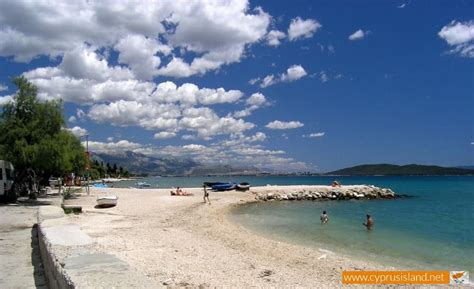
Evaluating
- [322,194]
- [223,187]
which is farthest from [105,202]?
[322,194]

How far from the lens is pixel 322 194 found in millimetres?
58531

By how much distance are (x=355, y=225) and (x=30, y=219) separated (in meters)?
20.8

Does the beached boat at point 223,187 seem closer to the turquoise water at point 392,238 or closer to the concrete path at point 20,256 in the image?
the turquoise water at point 392,238

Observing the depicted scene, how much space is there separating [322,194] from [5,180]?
42625mm

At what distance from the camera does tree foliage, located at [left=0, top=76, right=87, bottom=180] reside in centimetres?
2633

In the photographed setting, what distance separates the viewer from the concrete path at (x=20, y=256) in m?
8.48

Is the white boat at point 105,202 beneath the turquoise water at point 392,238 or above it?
above

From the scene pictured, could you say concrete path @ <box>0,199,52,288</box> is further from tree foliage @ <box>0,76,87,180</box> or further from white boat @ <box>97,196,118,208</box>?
white boat @ <box>97,196,118,208</box>

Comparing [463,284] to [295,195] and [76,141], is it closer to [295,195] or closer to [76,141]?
[76,141]

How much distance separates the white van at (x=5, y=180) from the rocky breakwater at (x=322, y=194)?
98.8 ft

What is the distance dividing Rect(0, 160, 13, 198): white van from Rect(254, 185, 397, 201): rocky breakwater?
30.1m

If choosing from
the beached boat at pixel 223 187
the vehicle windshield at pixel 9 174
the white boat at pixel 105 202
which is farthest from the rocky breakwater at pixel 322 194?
the vehicle windshield at pixel 9 174

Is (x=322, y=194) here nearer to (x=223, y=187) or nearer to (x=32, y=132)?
(x=223, y=187)

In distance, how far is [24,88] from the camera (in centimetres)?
2831
